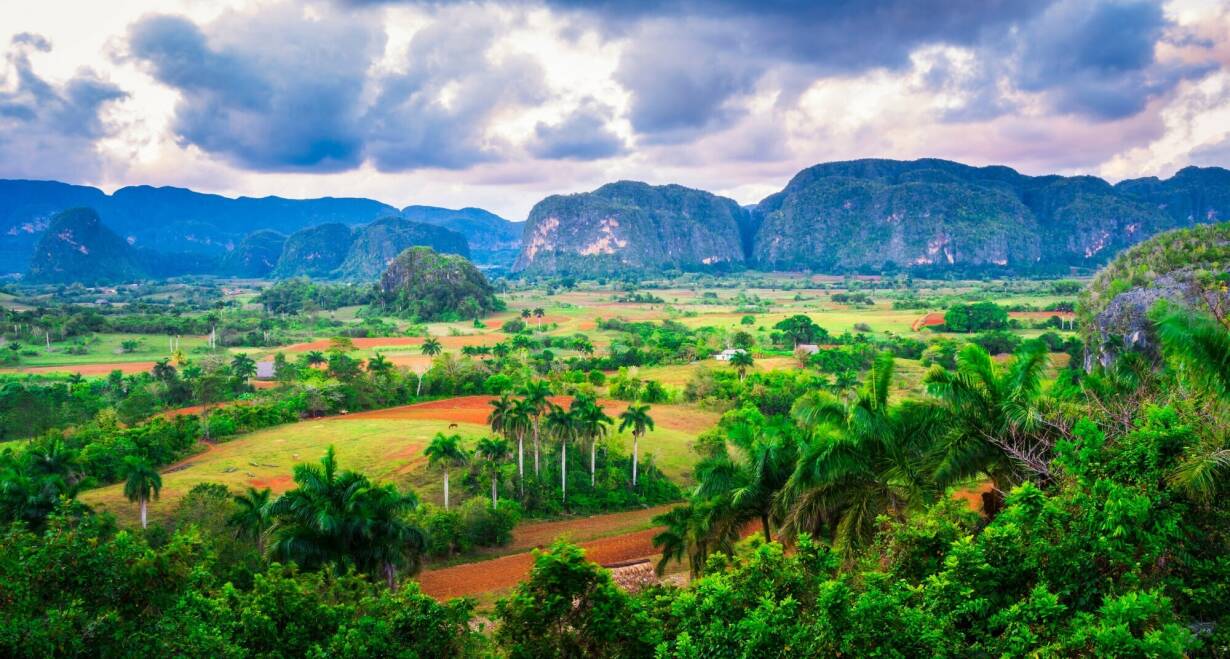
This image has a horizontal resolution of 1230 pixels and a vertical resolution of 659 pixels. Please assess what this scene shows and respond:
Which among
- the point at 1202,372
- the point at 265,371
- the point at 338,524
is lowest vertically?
the point at 265,371

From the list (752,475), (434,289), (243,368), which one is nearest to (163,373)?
(243,368)

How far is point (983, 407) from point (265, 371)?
64.7 metres

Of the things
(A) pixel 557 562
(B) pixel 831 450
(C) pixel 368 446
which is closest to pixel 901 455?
(B) pixel 831 450

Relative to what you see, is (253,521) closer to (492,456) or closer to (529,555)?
(529,555)

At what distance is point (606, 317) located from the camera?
363 ft

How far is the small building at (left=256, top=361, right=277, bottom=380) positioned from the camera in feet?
205

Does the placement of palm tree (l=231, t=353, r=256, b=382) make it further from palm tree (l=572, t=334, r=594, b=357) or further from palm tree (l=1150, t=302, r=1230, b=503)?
palm tree (l=1150, t=302, r=1230, b=503)

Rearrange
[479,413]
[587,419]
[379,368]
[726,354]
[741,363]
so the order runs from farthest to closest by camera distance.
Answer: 1. [726,354]
2. [741,363]
3. [379,368]
4. [479,413]
5. [587,419]

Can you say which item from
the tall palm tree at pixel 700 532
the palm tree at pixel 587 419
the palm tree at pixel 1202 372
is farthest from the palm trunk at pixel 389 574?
the palm tree at pixel 587 419

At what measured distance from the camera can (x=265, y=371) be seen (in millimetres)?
64438

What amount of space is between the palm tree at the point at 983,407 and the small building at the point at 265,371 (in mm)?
59893

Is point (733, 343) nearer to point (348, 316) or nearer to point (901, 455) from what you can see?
point (901, 455)

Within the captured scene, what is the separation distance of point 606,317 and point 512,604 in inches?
3924

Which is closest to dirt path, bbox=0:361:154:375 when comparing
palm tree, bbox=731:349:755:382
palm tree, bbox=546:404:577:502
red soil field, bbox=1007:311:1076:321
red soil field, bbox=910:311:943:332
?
palm tree, bbox=546:404:577:502
